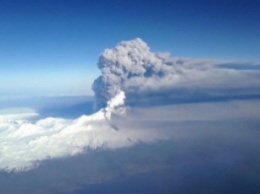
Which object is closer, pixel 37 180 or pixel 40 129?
pixel 37 180

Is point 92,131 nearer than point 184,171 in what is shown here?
No

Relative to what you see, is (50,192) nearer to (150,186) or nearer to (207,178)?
(150,186)

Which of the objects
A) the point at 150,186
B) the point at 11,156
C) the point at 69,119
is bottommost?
the point at 150,186

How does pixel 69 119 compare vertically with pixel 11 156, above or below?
above

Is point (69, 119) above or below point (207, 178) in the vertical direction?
above

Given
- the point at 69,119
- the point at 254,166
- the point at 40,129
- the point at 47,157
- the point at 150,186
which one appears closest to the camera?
the point at 150,186

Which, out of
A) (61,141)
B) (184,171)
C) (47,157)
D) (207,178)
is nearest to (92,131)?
(61,141)

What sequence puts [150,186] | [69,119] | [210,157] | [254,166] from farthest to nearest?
[69,119]
[210,157]
[254,166]
[150,186]

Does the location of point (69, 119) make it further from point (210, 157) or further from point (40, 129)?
point (210, 157)

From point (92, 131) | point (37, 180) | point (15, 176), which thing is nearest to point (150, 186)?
point (37, 180)
